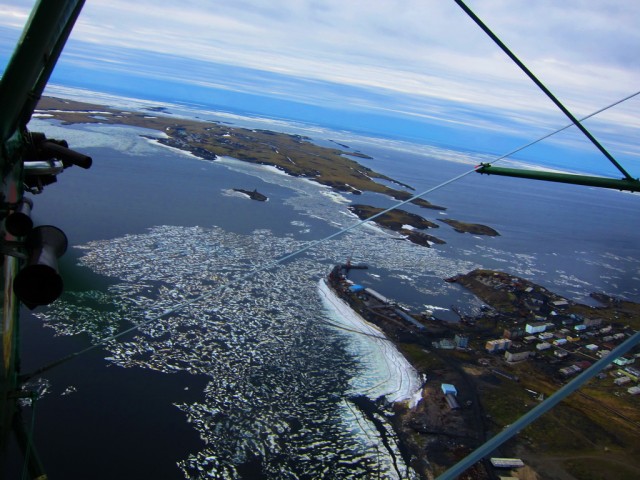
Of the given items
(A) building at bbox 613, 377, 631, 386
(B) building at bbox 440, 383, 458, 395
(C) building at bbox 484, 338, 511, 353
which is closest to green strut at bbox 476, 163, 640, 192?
(B) building at bbox 440, 383, 458, 395

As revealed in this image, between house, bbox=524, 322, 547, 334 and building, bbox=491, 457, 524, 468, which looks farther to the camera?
house, bbox=524, 322, 547, 334

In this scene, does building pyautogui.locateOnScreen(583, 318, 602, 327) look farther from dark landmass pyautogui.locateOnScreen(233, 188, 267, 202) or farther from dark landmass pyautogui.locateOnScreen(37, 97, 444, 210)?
dark landmass pyautogui.locateOnScreen(37, 97, 444, 210)

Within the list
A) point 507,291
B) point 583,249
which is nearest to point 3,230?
point 507,291

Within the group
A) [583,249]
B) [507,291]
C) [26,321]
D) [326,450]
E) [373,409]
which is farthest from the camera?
[583,249]

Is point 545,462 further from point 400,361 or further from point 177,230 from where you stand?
point 177,230

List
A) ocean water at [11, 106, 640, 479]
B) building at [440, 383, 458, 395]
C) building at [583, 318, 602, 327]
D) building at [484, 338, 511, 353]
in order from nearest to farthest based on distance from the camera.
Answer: ocean water at [11, 106, 640, 479], building at [440, 383, 458, 395], building at [484, 338, 511, 353], building at [583, 318, 602, 327]

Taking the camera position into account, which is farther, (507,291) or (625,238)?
(625,238)
